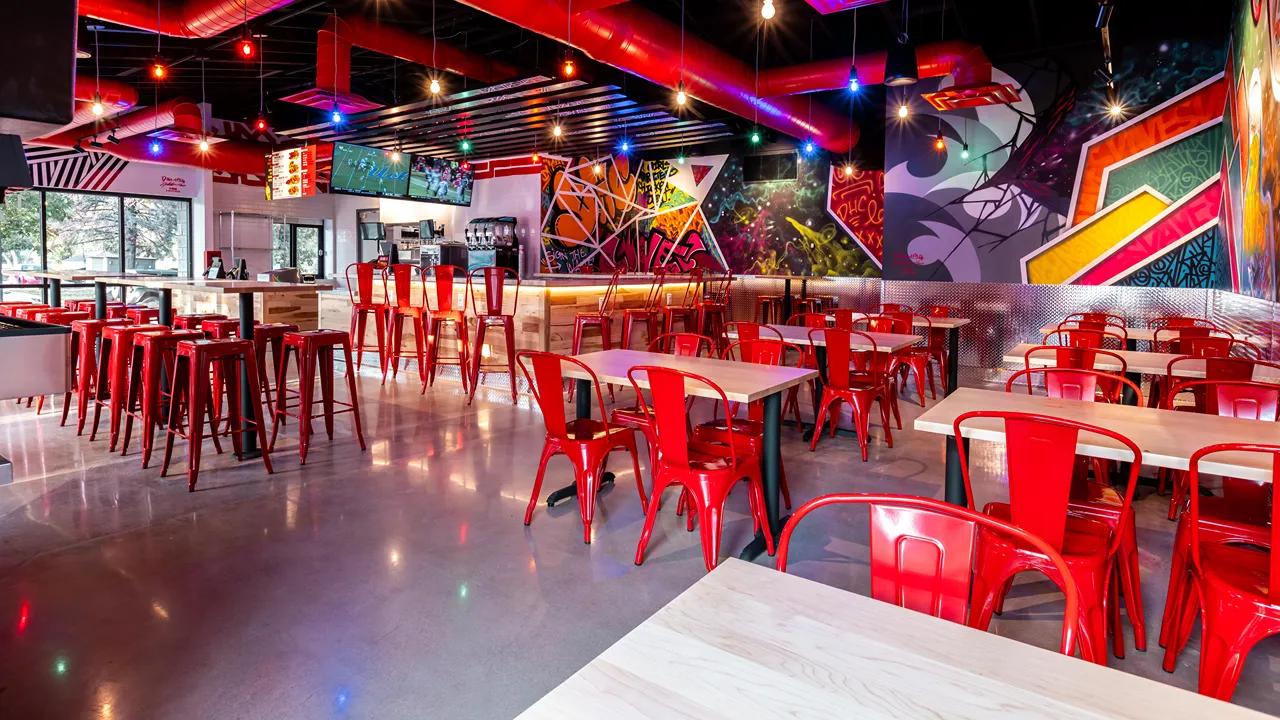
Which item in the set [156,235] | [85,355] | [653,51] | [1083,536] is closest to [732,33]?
[653,51]

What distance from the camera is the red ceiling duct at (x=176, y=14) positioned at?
18.6 feet

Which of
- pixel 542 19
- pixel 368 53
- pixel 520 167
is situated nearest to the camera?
pixel 542 19

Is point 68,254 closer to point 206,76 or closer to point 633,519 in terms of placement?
point 206,76

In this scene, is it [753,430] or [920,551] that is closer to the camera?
[920,551]

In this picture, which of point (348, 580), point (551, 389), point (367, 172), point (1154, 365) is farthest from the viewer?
point (367, 172)

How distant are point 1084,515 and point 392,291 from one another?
292 inches

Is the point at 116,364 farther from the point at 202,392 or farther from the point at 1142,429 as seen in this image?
the point at 1142,429

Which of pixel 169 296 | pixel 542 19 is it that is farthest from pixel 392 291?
pixel 542 19

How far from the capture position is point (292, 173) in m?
8.99

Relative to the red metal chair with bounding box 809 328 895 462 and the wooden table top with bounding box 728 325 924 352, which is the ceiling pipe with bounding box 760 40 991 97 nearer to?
the wooden table top with bounding box 728 325 924 352

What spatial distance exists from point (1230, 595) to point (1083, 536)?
0.43 m

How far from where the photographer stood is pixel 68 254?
12.2 meters

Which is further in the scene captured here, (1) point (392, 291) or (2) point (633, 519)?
(1) point (392, 291)

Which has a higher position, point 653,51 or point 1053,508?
point 653,51
